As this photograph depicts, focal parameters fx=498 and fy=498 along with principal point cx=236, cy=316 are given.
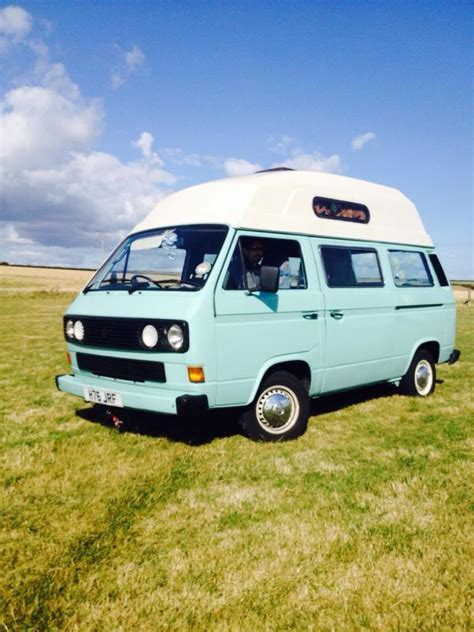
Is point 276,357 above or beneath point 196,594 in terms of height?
above

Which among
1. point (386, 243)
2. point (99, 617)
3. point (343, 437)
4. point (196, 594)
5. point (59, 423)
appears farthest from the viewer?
point (386, 243)

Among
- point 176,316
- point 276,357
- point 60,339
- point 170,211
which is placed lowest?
point 60,339

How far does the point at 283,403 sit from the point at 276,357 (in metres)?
0.51

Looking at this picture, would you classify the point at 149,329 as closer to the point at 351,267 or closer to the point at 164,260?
the point at 164,260

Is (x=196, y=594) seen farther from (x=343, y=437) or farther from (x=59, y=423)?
(x=59, y=423)

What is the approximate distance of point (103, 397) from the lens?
4785mm

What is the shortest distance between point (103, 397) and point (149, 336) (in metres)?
0.90

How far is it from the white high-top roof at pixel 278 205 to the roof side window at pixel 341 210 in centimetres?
5

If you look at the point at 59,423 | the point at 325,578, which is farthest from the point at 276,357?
the point at 59,423

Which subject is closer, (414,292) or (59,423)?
(59,423)

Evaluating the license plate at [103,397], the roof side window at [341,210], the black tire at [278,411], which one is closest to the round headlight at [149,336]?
the license plate at [103,397]

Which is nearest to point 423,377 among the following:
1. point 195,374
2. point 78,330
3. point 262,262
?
point 262,262

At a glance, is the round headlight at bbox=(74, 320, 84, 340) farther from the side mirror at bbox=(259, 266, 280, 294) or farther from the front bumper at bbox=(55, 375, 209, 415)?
the side mirror at bbox=(259, 266, 280, 294)

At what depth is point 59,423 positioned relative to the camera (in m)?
5.83
